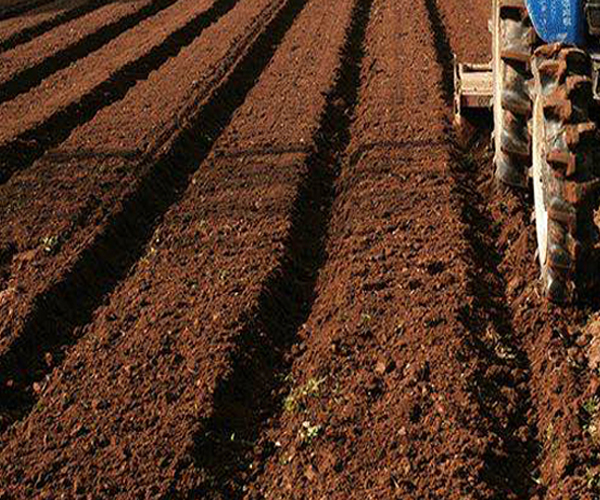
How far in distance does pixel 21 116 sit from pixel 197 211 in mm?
3493

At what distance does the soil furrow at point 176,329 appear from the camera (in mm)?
3832

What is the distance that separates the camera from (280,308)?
5000 millimetres

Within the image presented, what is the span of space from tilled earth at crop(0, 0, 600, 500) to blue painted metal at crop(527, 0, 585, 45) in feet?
4.09

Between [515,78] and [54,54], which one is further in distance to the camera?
[54,54]

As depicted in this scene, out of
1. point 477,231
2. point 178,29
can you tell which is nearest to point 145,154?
point 477,231

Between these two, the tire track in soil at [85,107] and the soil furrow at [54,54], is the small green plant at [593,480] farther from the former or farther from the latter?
the soil furrow at [54,54]

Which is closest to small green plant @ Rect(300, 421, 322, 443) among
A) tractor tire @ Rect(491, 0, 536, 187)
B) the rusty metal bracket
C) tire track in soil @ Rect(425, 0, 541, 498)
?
tire track in soil @ Rect(425, 0, 541, 498)

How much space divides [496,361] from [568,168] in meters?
0.94

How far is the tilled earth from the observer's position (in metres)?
3.72

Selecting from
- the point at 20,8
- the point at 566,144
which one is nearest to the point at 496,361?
the point at 566,144

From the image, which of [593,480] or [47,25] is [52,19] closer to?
[47,25]

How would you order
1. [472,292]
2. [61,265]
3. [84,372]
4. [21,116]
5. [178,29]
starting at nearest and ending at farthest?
[84,372]
[472,292]
[61,265]
[21,116]
[178,29]

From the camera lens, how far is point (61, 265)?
5648mm

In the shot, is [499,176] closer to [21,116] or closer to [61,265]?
[61,265]
